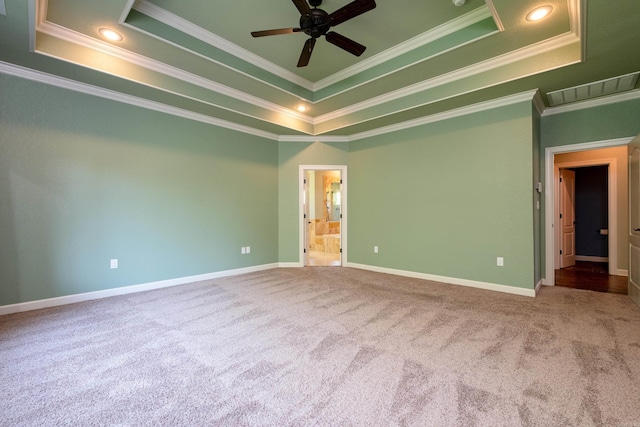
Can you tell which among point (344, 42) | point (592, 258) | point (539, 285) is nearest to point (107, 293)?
point (344, 42)

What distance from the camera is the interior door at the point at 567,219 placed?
5652 millimetres

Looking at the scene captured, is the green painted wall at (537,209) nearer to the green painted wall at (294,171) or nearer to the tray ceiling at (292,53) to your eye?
the tray ceiling at (292,53)

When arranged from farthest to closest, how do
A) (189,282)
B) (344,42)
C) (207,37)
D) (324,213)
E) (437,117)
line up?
(324,213)
(437,117)
(189,282)
(207,37)
(344,42)

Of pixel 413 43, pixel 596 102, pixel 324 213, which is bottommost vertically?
pixel 324 213

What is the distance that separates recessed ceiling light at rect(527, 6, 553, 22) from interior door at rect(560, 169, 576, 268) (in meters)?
4.42

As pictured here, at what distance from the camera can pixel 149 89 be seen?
343 cm

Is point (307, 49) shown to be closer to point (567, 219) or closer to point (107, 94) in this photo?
point (107, 94)

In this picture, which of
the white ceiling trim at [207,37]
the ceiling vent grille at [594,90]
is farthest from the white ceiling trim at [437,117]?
the white ceiling trim at [207,37]

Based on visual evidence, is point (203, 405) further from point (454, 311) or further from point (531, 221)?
point (531, 221)

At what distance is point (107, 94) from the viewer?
11.6 feet

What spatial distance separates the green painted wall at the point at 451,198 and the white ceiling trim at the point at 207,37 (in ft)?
7.12

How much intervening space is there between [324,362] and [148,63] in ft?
12.5

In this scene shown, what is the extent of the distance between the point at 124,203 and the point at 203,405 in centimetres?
317

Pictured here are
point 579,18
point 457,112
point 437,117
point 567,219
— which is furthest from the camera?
point 567,219
